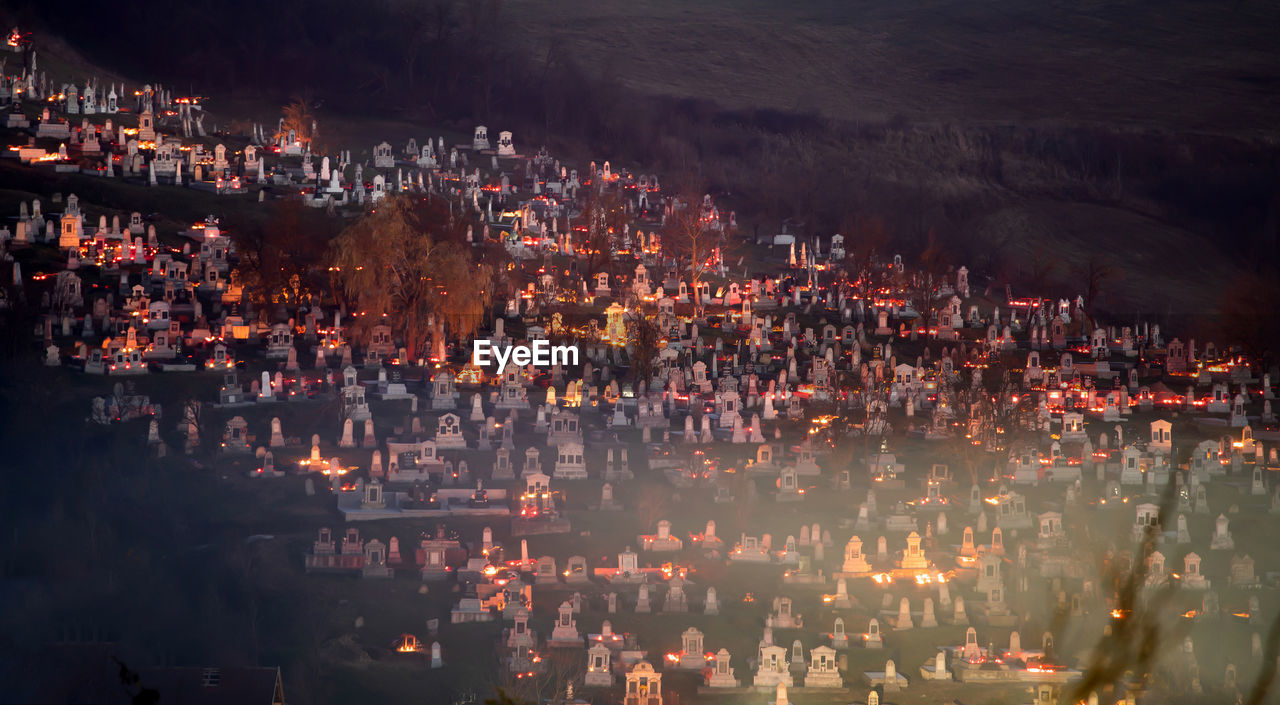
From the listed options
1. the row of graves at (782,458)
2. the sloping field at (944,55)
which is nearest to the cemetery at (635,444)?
the row of graves at (782,458)

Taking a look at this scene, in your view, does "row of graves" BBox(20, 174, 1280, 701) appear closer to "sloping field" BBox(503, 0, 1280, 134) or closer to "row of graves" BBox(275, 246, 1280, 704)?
"row of graves" BBox(275, 246, 1280, 704)

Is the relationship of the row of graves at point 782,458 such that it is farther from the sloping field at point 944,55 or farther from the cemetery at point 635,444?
the sloping field at point 944,55

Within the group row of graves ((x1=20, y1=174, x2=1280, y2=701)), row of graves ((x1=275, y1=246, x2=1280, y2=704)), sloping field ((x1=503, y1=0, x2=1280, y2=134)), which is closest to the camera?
row of graves ((x1=275, y1=246, x2=1280, y2=704))

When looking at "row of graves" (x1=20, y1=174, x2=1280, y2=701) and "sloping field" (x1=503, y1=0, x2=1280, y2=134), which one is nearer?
"row of graves" (x1=20, y1=174, x2=1280, y2=701)

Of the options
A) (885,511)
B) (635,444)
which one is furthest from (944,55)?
(885,511)

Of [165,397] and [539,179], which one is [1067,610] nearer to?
[165,397]

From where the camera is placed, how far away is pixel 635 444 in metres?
44.4

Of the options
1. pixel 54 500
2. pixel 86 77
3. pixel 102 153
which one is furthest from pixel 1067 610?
pixel 86 77

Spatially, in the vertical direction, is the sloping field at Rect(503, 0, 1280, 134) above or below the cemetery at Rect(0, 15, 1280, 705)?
above

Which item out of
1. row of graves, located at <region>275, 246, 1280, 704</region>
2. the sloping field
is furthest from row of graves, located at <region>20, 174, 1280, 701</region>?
the sloping field

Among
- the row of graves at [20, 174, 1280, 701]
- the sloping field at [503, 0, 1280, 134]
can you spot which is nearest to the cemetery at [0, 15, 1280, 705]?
the row of graves at [20, 174, 1280, 701]

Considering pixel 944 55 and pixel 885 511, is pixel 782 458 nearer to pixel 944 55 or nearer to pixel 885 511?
pixel 885 511

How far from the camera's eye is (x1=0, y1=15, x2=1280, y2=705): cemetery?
107 ft

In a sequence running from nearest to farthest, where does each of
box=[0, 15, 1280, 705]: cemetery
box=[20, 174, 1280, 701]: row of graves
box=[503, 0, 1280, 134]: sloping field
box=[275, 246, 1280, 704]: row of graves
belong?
box=[275, 246, 1280, 704]: row of graves, box=[0, 15, 1280, 705]: cemetery, box=[20, 174, 1280, 701]: row of graves, box=[503, 0, 1280, 134]: sloping field
